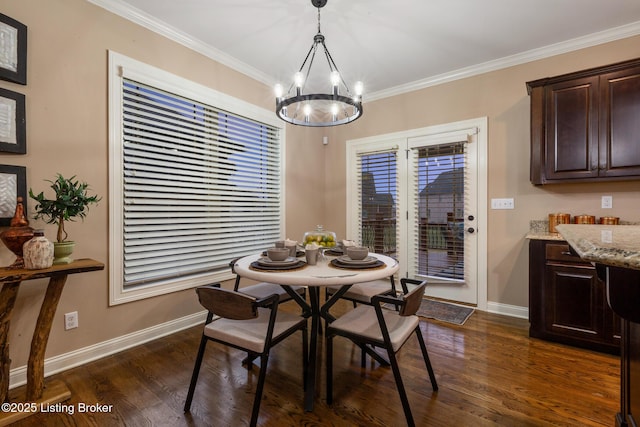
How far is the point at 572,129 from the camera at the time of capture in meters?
2.59

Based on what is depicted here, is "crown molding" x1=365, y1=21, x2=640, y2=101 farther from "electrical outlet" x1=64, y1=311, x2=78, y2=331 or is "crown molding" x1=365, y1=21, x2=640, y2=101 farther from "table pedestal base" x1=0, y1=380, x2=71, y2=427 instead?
"table pedestal base" x1=0, y1=380, x2=71, y2=427

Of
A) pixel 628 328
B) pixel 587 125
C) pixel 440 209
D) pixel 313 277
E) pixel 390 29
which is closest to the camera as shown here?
pixel 628 328

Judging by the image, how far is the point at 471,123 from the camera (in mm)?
3363

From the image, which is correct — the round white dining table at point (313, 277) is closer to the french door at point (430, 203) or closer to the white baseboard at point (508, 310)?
the french door at point (430, 203)

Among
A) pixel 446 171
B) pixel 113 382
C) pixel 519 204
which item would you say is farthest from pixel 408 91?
pixel 113 382

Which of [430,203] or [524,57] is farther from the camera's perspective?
[430,203]

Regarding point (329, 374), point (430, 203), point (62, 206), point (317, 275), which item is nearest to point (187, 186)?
point (62, 206)

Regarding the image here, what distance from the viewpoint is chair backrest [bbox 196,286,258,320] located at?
4.85ft

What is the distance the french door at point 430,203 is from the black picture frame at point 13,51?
3.40 meters

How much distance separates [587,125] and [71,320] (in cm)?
436

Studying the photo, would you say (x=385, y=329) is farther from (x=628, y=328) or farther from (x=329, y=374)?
(x=628, y=328)

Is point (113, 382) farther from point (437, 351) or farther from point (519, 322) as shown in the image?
point (519, 322)

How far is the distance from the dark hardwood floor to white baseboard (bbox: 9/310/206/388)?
0.22 ft

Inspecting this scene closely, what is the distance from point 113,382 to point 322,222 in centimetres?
314
